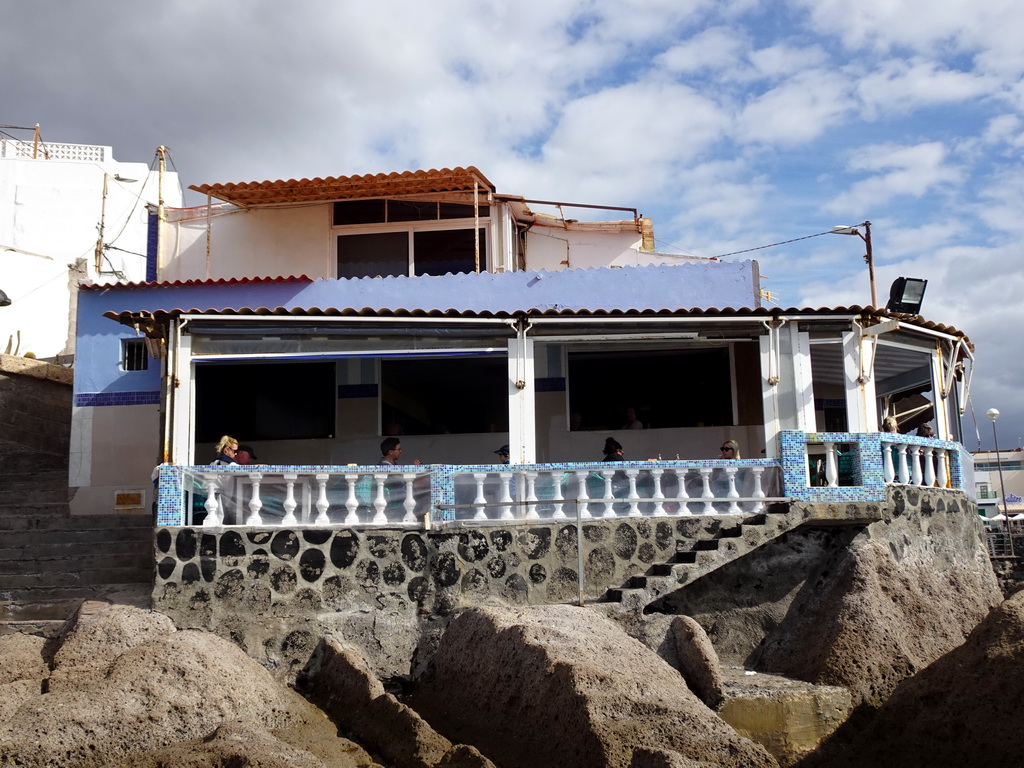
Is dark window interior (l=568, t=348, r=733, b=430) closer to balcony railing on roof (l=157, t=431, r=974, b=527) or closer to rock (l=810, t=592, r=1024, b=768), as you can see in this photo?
balcony railing on roof (l=157, t=431, r=974, b=527)

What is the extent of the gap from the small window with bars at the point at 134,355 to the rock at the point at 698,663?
9.36 metres

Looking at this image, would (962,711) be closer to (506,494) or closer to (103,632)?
(506,494)

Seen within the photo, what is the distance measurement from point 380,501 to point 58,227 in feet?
50.7

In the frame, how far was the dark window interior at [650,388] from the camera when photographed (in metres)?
16.0

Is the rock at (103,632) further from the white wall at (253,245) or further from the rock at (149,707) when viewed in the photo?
the white wall at (253,245)

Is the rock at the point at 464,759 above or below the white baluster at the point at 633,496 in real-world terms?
below

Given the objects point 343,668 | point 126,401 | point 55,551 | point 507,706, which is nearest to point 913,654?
point 507,706

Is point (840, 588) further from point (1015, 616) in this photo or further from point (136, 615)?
point (136, 615)

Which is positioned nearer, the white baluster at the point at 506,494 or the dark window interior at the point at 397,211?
the white baluster at the point at 506,494

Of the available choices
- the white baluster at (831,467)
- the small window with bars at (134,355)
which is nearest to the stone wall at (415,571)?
the white baluster at (831,467)

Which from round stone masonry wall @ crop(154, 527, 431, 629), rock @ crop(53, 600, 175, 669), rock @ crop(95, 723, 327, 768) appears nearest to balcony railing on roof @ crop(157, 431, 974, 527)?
round stone masonry wall @ crop(154, 527, 431, 629)

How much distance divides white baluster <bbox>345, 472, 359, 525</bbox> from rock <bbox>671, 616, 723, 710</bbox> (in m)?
3.69

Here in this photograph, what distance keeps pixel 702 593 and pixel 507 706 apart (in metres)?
4.03

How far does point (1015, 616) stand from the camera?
782 centimetres
